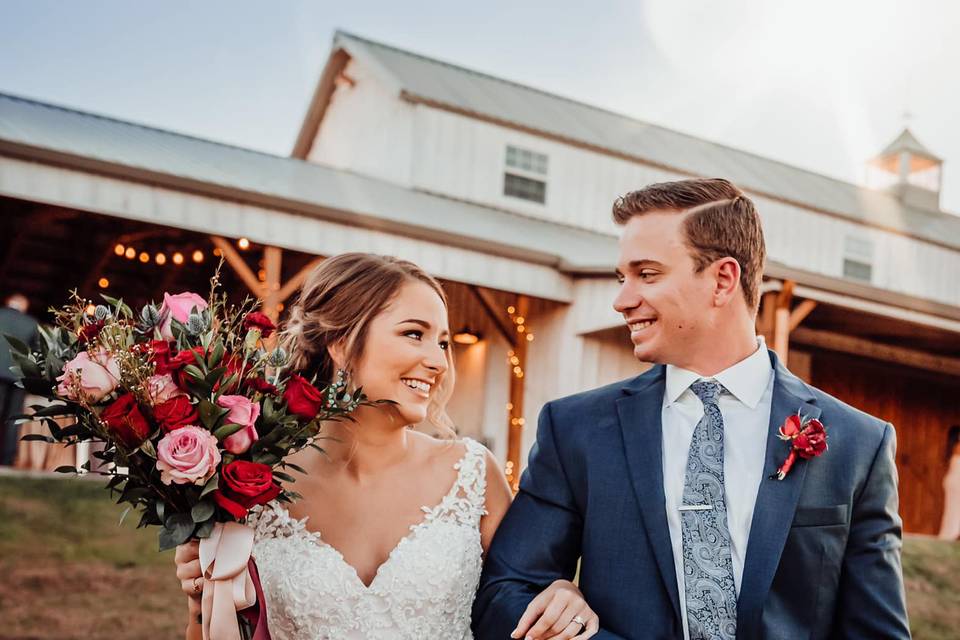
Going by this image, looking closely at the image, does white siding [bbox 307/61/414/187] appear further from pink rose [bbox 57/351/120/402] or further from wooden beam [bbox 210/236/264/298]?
pink rose [bbox 57/351/120/402]

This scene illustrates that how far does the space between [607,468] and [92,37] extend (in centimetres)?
3132

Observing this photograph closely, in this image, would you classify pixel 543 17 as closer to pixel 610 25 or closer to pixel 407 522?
pixel 610 25

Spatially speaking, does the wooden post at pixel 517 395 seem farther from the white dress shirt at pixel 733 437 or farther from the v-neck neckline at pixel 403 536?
the white dress shirt at pixel 733 437

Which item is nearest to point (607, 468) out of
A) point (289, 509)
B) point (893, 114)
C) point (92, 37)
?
point (289, 509)

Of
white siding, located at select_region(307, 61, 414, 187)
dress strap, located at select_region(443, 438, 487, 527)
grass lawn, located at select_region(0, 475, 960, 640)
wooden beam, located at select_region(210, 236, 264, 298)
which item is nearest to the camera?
dress strap, located at select_region(443, 438, 487, 527)

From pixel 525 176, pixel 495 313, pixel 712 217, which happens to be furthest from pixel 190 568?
pixel 525 176

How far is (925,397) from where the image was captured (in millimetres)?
16703

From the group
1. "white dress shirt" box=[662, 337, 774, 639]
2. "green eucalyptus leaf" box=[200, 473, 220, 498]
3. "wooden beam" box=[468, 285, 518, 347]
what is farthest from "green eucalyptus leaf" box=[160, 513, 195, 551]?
"wooden beam" box=[468, 285, 518, 347]

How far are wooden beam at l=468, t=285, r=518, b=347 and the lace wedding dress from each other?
30.1ft

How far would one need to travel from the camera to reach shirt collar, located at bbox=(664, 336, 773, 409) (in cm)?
295

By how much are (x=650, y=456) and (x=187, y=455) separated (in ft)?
4.36

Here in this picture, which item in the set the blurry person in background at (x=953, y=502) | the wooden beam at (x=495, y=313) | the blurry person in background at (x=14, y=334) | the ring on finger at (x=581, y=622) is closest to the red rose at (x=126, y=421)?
the ring on finger at (x=581, y=622)

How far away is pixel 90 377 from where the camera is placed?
2588mm

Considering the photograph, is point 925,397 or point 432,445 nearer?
point 432,445
